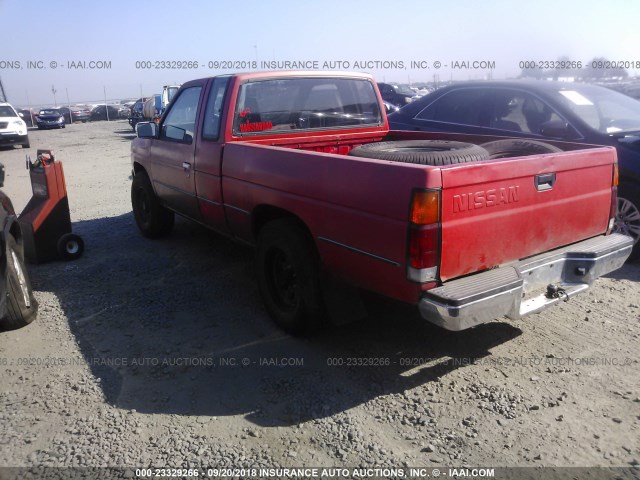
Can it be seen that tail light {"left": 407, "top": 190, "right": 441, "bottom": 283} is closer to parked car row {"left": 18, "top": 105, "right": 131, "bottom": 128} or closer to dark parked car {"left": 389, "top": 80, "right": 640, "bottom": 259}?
dark parked car {"left": 389, "top": 80, "right": 640, "bottom": 259}

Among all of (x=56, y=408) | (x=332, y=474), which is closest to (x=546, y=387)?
(x=332, y=474)

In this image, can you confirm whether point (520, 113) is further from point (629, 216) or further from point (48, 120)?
point (48, 120)

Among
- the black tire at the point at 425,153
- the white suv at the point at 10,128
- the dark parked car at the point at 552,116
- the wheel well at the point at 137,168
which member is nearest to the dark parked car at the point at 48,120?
the white suv at the point at 10,128

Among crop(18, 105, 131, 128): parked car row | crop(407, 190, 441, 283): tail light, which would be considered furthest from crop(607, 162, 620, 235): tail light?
crop(18, 105, 131, 128): parked car row

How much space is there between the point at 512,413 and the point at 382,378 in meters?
0.79

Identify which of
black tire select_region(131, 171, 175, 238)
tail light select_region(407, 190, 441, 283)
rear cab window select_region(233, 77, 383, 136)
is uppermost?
rear cab window select_region(233, 77, 383, 136)

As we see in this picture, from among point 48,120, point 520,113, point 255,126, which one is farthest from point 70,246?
point 48,120

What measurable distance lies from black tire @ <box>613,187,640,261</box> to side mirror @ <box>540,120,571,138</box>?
2.54ft

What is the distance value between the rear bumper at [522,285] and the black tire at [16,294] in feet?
9.86

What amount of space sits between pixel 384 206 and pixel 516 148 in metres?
1.54

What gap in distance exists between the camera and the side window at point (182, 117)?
202 inches

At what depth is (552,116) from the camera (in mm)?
5715

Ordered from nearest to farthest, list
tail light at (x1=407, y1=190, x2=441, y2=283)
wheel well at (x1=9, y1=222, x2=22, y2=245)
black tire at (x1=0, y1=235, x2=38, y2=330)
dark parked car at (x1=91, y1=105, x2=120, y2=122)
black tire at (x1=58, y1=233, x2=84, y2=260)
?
1. tail light at (x1=407, y1=190, x2=441, y2=283)
2. black tire at (x1=0, y1=235, x2=38, y2=330)
3. wheel well at (x1=9, y1=222, x2=22, y2=245)
4. black tire at (x1=58, y1=233, x2=84, y2=260)
5. dark parked car at (x1=91, y1=105, x2=120, y2=122)

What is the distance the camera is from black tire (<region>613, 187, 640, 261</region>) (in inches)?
205
